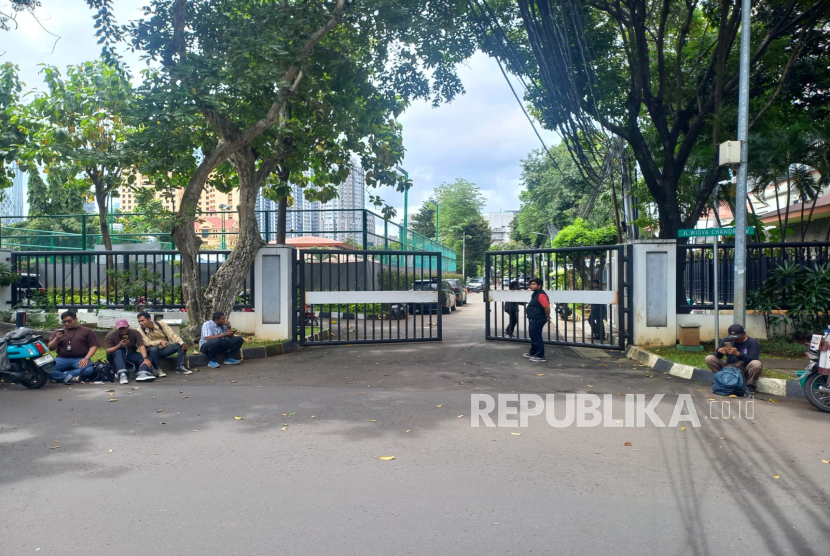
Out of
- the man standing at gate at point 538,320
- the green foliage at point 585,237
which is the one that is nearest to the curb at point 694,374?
the man standing at gate at point 538,320

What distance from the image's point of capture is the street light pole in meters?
10.1

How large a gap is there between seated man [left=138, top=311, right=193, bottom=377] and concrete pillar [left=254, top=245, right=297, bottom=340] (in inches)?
117

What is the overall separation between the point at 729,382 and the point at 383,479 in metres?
5.50

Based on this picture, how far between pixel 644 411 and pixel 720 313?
19.9 ft

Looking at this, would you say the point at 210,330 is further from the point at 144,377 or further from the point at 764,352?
the point at 764,352

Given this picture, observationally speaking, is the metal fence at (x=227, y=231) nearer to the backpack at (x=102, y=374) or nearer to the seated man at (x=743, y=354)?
the backpack at (x=102, y=374)

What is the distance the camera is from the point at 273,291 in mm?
13211

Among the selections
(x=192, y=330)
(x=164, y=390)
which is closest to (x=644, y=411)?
(x=164, y=390)

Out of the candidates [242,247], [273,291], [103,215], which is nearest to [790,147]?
[273,291]

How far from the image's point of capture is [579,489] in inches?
177

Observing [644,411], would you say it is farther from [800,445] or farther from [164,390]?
[164,390]

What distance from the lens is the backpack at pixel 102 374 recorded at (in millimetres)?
9116

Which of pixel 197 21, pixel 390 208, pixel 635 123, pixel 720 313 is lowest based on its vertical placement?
pixel 720 313

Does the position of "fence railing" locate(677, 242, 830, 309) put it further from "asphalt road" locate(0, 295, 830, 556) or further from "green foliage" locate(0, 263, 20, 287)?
"green foliage" locate(0, 263, 20, 287)
